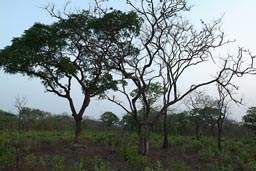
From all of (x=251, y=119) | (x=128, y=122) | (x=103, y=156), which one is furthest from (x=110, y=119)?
(x=103, y=156)

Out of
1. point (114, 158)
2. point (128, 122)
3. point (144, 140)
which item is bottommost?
point (114, 158)

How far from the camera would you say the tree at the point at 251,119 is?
3072 cm

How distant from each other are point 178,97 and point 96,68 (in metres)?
5.37

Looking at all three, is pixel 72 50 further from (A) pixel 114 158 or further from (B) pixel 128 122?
(B) pixel 128 122

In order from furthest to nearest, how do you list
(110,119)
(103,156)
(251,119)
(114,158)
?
1. (110,119)
2. (251,119)
3. (103,156)
4. (114,158)

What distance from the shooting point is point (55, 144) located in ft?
60.4

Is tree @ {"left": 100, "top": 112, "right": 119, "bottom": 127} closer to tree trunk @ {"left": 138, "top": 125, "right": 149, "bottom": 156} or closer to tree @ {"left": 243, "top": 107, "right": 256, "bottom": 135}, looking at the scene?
tree @ {"left": 243, "top": 107, "right": 256, "bottom": 135}

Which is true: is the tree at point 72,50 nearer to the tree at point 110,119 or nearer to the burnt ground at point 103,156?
the burnt ground at point 103,156

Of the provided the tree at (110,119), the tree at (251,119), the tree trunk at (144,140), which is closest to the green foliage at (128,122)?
the tree at (110,119)

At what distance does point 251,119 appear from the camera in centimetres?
3086

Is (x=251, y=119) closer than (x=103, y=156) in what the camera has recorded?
No

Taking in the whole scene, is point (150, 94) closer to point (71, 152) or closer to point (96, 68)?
point (96, 68)

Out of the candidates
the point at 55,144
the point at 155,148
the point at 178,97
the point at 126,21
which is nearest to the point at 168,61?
the point at 178,97

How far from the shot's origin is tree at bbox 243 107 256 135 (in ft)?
101
